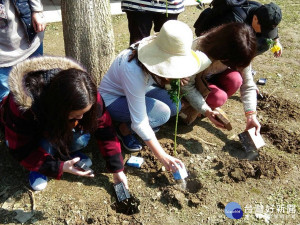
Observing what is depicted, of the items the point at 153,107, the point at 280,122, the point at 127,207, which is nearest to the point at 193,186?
the point at 127,207

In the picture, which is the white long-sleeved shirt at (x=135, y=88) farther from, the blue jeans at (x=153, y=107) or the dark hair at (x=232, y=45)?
the dark hair at (x=232, y=45)

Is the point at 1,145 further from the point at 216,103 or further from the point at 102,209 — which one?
the point at 216,103

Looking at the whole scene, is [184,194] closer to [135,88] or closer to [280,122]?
[135,88]

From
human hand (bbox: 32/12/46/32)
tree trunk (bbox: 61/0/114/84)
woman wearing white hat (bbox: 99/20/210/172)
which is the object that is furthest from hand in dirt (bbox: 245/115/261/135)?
human hand (bbox: 32/12/46/32)

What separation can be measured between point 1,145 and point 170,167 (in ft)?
4.83

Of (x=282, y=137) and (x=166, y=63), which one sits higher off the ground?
(x=166, y=63)

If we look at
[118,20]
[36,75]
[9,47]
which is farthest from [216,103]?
[118,20]

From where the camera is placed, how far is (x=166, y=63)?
1.98 meters

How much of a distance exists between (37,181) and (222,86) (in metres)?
1.82

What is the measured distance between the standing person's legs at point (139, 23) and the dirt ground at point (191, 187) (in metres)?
0.95

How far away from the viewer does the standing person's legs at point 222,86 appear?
287cm

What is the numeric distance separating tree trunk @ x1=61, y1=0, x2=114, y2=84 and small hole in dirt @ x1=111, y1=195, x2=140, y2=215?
1276 mm

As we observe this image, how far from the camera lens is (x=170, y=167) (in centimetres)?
222

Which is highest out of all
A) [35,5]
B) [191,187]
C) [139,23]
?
[35,5]
